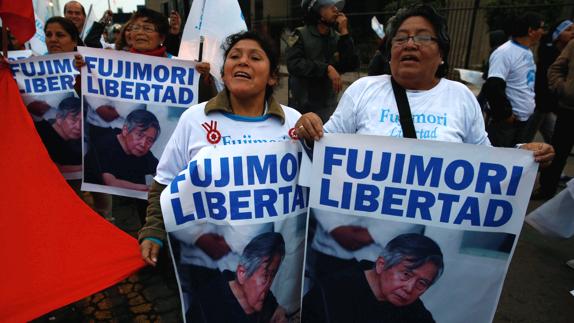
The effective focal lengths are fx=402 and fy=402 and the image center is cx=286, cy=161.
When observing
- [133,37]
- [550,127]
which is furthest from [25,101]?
[550,127]

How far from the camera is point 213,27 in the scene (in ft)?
11.2

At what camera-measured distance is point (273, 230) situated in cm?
176

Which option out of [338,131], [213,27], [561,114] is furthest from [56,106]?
[561,114]

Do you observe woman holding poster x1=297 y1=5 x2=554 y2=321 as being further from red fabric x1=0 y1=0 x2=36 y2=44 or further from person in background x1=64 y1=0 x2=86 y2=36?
person in background x1=64 y1=0 x2=86 y2=36

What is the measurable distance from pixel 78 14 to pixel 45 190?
459 cm

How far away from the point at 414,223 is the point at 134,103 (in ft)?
7.81

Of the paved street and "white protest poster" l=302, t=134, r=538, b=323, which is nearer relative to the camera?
"white protest poster" l=302, t=134, r=538, b=323

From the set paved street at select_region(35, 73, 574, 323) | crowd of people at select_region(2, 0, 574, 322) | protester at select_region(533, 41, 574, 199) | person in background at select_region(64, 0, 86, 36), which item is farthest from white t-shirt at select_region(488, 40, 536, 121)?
person in background at select_region(64, 0, 86, 36)

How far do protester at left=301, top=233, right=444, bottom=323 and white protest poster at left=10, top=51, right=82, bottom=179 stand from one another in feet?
8.72

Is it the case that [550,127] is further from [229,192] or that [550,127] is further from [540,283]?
[229,192]

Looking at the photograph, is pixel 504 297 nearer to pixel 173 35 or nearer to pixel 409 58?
pixel 409 58

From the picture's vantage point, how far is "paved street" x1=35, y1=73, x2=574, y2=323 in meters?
2.81

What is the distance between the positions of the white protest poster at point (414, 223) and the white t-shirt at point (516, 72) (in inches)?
118

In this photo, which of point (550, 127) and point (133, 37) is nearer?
point (133, 37)
